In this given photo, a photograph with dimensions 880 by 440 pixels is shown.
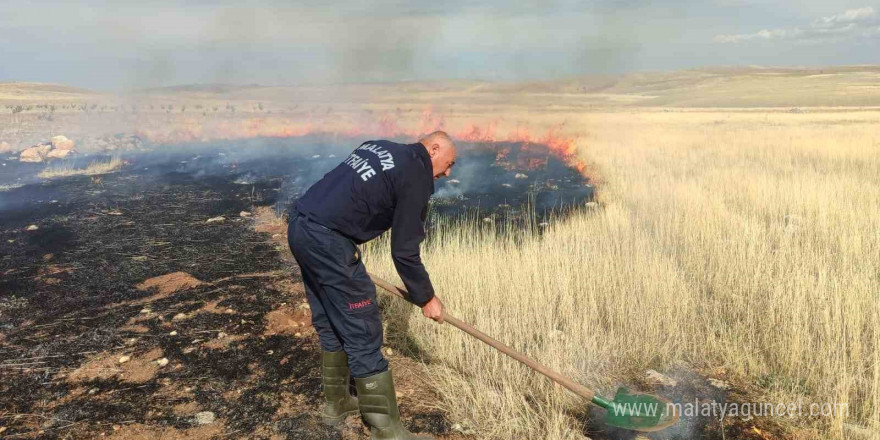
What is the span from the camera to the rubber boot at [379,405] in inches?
111

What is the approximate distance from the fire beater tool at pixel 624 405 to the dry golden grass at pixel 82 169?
12.5 meters

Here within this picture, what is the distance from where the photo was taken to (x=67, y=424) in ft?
10.2

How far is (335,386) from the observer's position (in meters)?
3.10

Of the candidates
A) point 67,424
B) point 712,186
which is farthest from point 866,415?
point 712,186

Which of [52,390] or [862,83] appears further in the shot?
[862,83]

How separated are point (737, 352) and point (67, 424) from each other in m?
4.28

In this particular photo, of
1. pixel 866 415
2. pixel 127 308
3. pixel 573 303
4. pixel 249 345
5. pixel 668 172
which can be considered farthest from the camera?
pixel 668 172

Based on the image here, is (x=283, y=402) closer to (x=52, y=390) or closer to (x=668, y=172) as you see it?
(x=52, y=390)

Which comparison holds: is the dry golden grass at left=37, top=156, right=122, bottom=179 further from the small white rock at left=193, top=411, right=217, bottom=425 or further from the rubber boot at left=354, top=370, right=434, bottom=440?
the rubber boot at left=354, top=370, right=434, bottom=440

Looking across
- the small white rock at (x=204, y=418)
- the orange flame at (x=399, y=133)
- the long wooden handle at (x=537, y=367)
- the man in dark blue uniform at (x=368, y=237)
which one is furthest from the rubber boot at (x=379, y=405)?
the orange flame at (x=399, y=133)

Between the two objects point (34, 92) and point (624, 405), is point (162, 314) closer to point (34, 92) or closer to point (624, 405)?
point (624, 405)

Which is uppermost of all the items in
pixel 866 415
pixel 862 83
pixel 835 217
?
pixel 862 83

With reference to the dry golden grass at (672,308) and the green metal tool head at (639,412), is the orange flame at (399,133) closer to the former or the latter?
the dry golden grass at (672,308)

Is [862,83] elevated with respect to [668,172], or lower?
elevated
